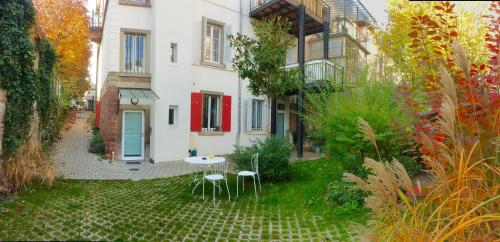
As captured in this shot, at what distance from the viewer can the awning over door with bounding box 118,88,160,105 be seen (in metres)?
11.8

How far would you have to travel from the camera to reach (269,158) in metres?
8.11

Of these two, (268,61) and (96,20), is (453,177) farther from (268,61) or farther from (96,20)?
(96,20)

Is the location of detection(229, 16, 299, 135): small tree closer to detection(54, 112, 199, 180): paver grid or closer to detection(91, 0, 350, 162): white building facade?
detection(91, 0, 350, 162): white building facade

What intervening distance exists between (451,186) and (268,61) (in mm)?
7899

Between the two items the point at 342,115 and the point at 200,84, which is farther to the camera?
the point at 200,84

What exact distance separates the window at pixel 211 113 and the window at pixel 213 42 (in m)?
1.49

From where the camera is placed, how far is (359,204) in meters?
5.79

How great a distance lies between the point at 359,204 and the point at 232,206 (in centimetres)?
230

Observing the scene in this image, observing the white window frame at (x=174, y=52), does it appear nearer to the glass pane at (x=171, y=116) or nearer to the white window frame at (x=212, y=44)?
the white window frame at (x=212, y=44)

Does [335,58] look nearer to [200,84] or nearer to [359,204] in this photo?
[200,84]

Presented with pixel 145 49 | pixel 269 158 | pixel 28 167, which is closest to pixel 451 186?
pixel 269 158

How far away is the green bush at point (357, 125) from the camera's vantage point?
5.91 meters

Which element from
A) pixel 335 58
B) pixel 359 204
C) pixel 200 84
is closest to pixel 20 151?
pixel 359 204

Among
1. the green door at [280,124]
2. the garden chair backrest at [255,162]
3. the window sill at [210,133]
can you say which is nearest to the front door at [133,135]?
the window sill at [210,133]
